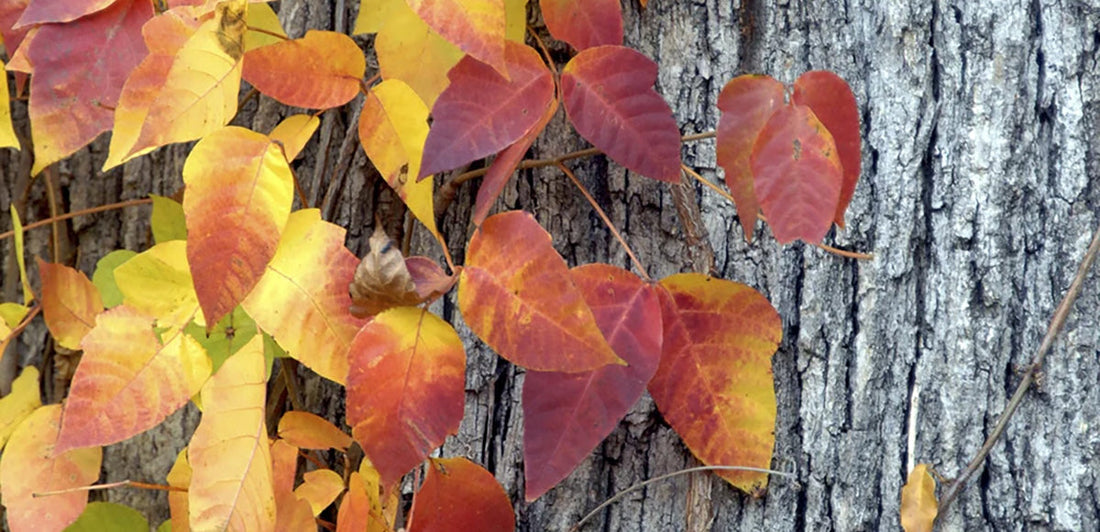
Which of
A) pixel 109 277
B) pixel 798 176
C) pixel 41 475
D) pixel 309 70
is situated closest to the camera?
pixel 798 176

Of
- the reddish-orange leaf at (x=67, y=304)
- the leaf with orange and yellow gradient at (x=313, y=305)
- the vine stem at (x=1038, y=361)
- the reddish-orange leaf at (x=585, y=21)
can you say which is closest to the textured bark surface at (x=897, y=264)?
the vine stem at (x=1038, y=361)

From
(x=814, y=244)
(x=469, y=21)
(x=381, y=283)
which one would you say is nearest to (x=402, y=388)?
(x=381, y=283)

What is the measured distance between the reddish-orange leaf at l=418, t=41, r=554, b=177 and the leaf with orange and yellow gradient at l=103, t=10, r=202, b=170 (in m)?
0.23

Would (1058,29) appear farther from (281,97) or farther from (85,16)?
(85,16)

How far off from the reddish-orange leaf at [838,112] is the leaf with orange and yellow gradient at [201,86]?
470mm

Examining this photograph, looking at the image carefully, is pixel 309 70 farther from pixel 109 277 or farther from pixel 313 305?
pixel 109 277

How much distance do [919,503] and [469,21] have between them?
61cm

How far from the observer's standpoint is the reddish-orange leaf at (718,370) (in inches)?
32.4

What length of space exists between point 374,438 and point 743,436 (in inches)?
13.3

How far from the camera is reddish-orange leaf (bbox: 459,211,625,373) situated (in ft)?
2.25

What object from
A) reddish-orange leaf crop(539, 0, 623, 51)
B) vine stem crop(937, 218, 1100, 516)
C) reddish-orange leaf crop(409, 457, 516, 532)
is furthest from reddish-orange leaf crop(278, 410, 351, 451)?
→ vine stem crop(937, 218, 1100, 516)

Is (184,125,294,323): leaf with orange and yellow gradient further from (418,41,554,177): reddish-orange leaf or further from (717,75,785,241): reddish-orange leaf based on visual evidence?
(717,75,785,241): reddish-orange leaf

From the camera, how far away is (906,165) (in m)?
0.91

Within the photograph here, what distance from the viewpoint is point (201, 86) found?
2.40 ft
